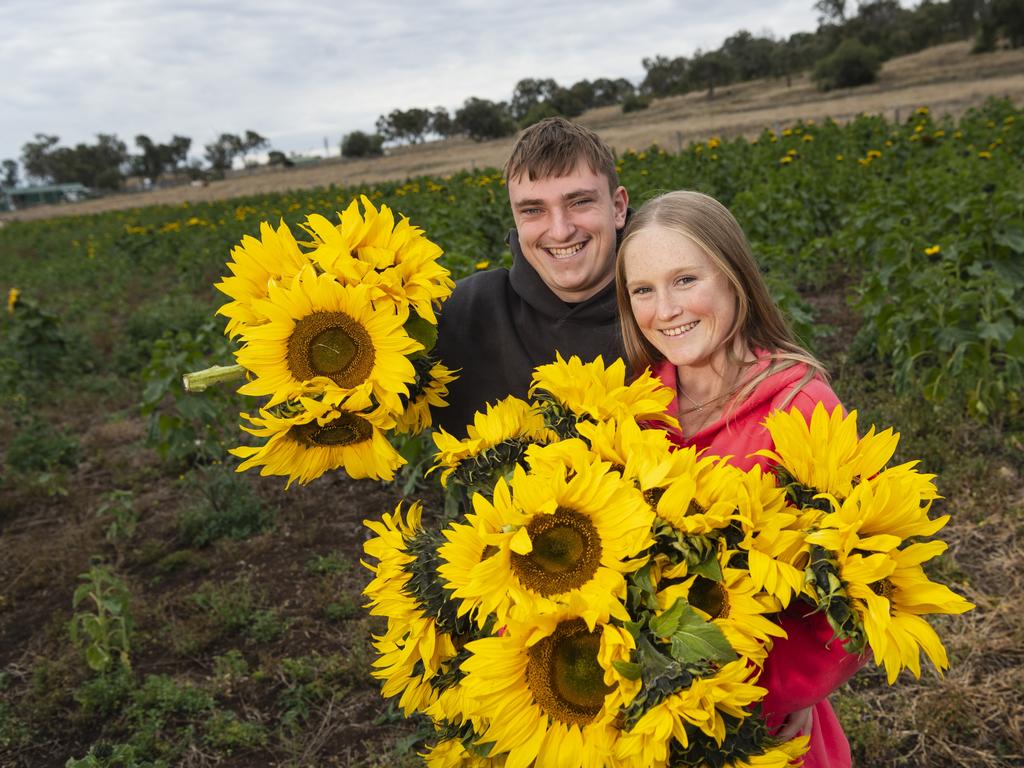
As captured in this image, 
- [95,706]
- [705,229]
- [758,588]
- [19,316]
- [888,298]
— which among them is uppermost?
[705,229]

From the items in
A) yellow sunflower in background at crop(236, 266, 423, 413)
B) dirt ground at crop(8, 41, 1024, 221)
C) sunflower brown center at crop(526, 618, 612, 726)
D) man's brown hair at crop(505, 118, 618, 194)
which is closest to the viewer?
sunflower brown center at crop(526, 618, 612, 726)

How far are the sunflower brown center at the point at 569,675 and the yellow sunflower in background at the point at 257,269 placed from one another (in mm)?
820

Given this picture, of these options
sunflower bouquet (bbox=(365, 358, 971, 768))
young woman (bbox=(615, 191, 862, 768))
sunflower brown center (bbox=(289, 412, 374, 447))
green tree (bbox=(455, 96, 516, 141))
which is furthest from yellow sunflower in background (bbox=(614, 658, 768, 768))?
green tree (bbox=(455, 96, 516, 141))

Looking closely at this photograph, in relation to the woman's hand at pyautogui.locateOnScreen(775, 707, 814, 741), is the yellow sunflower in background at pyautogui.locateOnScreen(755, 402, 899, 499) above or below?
above

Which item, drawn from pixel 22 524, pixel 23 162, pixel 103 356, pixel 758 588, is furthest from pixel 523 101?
pixel 23 162

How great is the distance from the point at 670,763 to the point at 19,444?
639cm

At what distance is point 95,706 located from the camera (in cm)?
349

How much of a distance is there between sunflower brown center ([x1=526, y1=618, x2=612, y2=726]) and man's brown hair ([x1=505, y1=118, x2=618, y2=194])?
1.32m

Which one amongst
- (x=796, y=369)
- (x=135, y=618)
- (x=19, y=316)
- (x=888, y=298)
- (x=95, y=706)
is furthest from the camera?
(x=19, y=316)

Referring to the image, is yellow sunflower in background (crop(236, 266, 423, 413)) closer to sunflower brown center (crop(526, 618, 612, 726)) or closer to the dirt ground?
sunflower brown center (crop(526, 618, 612, 726))

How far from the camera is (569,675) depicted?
113 centimetres

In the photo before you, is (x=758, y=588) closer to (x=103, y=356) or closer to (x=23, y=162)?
(x=103, y=356)

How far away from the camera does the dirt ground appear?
2709 centimetres

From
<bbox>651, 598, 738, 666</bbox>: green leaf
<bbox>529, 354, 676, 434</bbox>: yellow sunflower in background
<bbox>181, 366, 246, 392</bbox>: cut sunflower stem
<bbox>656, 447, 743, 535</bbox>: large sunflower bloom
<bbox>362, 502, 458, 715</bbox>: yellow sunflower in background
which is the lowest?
<bbox>362, 502, 458, 715</bbox>: yellow sunflower in background
